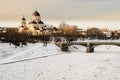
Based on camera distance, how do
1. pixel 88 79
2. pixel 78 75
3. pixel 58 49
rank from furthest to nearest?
pixel 58 49
pixel 78 75
pixel 88 79

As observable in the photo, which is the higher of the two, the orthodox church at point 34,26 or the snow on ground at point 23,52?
the orthodox church at point 34,26

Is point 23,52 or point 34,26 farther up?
point 34,26

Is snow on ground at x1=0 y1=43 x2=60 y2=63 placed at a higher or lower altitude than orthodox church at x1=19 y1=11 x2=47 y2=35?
lower

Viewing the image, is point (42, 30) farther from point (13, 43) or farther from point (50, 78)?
point (50, 78)

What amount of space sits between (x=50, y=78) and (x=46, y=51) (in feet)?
125

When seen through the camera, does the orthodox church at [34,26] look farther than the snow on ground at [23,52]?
Yes

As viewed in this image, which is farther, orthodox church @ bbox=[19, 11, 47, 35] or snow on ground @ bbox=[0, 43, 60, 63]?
orthodox church @ bbox=[19, 11, 47, 35]

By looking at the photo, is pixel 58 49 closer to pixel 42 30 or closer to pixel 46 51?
pixel 46 51

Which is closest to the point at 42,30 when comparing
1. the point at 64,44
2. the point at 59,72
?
the point at 64,44

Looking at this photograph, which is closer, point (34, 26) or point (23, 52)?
point (23, 52)

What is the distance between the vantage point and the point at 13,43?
72.1m

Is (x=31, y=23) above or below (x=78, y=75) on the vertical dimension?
above

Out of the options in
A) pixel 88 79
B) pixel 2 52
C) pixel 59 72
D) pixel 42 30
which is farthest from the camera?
pixel 42 30

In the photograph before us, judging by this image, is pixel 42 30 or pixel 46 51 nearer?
pixel 46 51
